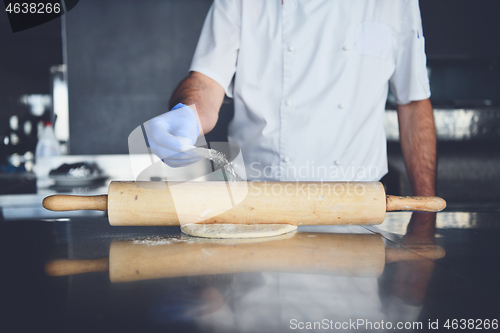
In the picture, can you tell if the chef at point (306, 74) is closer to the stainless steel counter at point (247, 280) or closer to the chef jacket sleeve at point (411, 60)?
the chef jacket sleeve at point (411, 60)

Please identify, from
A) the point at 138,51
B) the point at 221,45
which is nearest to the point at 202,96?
the point at 221,45

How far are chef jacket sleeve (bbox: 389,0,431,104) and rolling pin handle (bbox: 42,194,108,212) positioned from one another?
0.94 m

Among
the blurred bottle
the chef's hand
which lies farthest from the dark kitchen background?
the chef's hand

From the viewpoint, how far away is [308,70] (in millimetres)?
1044

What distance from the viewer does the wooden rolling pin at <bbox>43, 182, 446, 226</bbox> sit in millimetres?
630

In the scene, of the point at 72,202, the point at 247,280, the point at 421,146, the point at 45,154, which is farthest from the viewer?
the point at 45,154

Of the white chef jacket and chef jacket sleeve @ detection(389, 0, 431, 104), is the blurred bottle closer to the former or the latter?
the white chef jacket

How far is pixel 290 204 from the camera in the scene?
0.65 meters

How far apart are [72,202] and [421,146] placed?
3.31 ft

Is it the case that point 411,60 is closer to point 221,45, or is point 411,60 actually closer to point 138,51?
point 221,45

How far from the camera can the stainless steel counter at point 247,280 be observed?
31cm

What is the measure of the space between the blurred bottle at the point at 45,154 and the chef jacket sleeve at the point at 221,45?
975mm

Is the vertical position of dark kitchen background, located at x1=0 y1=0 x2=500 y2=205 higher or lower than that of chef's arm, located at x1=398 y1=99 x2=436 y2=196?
higher

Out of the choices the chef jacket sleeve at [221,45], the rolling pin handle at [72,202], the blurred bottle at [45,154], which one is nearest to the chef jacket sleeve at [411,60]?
the chef jacket sleeve at [221,45]
